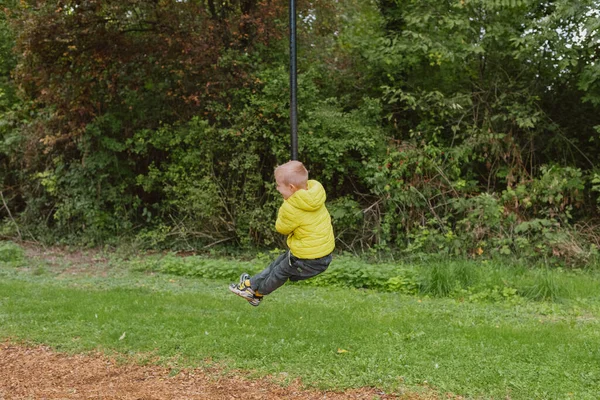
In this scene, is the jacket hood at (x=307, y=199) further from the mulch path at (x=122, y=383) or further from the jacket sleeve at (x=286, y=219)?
the mulch path at (x=122, y=383)

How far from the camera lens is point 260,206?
1159 cm

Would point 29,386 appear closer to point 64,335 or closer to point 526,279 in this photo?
point 64,335

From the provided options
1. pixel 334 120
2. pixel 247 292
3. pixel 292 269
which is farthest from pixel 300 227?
pixel 334 120

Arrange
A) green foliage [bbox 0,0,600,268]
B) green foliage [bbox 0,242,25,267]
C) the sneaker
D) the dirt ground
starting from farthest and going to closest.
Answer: green foliage [bbox 0,242,25,267]
green foliage [bbox 0,0,600,268]
the sneaker
the dirt ground

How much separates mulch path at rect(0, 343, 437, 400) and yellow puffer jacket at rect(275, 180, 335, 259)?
3.74ft

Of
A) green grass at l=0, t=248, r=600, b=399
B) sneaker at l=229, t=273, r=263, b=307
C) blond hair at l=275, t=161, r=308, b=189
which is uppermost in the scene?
→ blond hair at l=275, t=161, r=308, b=189

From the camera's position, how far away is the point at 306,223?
476 centimetres

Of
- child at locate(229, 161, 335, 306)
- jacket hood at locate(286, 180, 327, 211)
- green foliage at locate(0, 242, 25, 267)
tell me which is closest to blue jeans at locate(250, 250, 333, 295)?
child at locate(229, 161, 335, 306)

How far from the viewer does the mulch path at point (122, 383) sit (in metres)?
4.62

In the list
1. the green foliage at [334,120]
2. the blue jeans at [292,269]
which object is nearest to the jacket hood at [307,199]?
the blue jeans at [292,269]

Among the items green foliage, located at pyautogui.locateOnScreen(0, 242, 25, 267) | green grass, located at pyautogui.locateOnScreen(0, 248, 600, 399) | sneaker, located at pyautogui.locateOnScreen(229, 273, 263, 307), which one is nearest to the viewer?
green grass, located at pyautogui.locateOnScreen(0, 248, 600, 399)

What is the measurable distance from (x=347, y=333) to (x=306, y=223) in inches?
67.8

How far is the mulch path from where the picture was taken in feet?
15.2

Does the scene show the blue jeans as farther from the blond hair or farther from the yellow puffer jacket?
the blond hair
